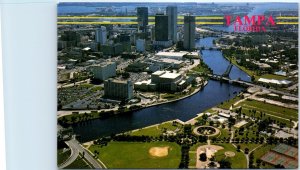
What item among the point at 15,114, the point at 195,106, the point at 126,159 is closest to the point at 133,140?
the point at 126,159

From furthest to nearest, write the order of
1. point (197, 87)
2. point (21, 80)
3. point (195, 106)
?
point (197, 87), point (195, 106), point (21, 80)

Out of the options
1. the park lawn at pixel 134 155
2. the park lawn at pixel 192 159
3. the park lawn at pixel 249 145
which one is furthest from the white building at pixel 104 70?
the park lawn at pixel 249 145

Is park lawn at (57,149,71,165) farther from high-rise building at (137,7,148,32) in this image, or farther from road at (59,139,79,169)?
high-rise building at (137,7,148,32)

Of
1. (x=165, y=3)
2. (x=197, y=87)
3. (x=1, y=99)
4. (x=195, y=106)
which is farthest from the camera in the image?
(x=197, y=87)

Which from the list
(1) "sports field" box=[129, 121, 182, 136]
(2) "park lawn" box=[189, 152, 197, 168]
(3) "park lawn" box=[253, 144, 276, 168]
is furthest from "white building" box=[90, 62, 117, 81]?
(3) "park lawn" box=[253, 144, 276, 168]

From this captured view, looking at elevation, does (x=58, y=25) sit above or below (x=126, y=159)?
above

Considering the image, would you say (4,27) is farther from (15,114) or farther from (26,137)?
(26,137)
